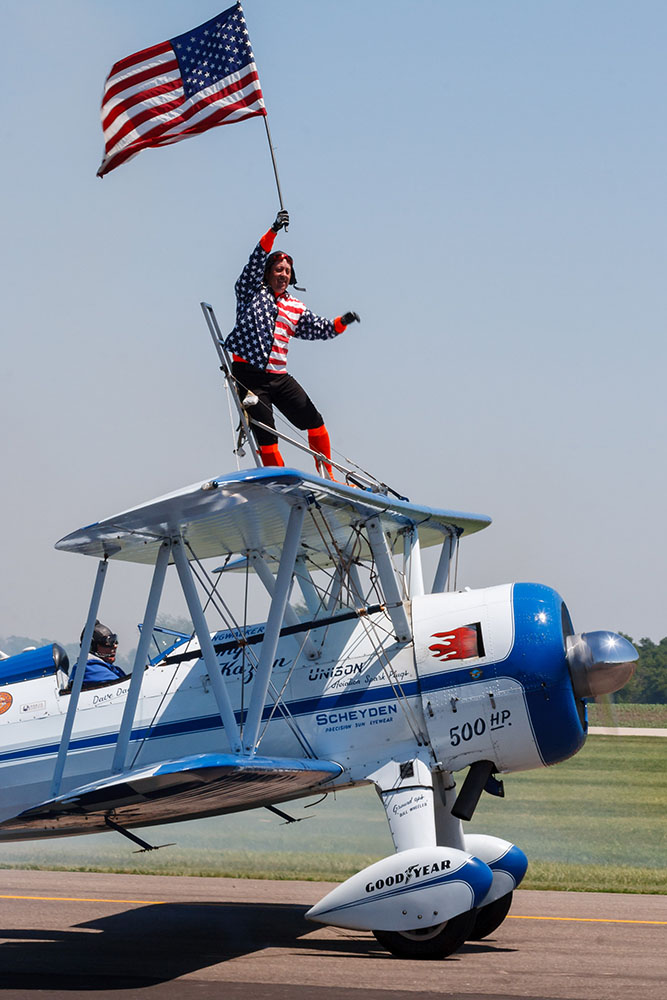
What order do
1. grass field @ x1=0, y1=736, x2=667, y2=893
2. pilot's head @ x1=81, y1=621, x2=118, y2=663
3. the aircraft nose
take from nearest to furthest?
the aircraft nose < pilot's head @ x1=81, y1=621, x2=118, y2=663 < grass field @ x1=0, y1=736, x2=667, y2=893

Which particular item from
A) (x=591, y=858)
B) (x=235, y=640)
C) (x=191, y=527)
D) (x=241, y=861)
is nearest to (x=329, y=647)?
(x=235, y=640)

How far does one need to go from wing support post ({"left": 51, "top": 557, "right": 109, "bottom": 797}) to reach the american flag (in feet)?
13.3

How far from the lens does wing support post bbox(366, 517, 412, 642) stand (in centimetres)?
959

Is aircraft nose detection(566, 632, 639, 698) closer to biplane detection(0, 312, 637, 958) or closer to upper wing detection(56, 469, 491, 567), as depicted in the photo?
biplane detection(0, 312, 637, 958)

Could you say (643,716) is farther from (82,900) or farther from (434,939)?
(434,939)

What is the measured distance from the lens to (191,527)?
10023 millimetres

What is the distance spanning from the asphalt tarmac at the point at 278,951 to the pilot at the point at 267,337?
13.5 feet

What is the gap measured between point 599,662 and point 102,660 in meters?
4.71

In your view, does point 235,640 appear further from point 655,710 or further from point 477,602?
point 655,710

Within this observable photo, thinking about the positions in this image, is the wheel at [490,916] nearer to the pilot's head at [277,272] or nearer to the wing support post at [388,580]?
the wing support post at [388,580]

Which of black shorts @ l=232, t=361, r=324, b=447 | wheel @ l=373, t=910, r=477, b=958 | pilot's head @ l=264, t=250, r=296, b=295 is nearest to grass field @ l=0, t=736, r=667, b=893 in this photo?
wheel @ l=373, t=910, r=477, b=958

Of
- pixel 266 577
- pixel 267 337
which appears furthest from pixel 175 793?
pixel 267 337

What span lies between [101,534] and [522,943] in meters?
4.78

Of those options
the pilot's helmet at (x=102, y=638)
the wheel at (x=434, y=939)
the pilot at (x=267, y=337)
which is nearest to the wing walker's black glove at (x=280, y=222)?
the pilot at (x=267, y=337)
